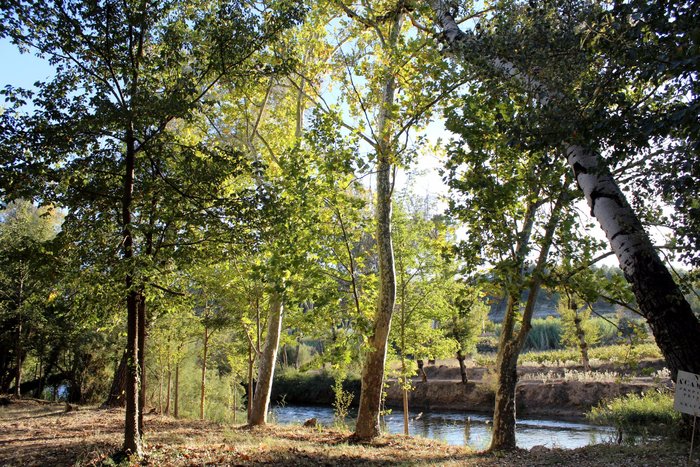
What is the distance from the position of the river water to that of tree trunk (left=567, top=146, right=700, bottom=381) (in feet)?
30.6

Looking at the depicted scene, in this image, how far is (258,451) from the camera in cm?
711

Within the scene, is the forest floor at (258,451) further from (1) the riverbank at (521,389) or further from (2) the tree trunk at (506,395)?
(1) the riverbank at (521,389)

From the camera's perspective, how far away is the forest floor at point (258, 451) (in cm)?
621

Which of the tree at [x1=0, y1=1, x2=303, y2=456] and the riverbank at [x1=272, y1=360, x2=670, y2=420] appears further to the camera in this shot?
the riverbank at [x1=272, y1=360, x2=670, y2=420]

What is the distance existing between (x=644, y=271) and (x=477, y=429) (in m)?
16.1

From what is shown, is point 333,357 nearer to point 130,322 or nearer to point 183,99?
point 130,322

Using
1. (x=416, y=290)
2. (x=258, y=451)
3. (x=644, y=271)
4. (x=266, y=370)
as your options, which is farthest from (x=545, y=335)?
(x=644, y=271)

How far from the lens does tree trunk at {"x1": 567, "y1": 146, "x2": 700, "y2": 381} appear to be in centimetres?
430

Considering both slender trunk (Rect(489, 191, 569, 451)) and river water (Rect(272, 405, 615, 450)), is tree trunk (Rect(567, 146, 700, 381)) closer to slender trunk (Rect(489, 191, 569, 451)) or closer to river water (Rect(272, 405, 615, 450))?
slender trunk (Rect(489, 191, 569, 451))

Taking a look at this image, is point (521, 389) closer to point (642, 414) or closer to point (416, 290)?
point (416, 290)

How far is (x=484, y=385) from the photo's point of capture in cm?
2403

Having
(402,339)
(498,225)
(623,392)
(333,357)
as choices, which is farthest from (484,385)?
(498,225)

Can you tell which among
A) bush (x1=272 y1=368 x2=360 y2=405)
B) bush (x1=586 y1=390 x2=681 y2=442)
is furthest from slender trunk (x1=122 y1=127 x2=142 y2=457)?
bush (x1=272 y1=368 x2=360 y2=405)

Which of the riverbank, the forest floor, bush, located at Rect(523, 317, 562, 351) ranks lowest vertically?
the riverbank
